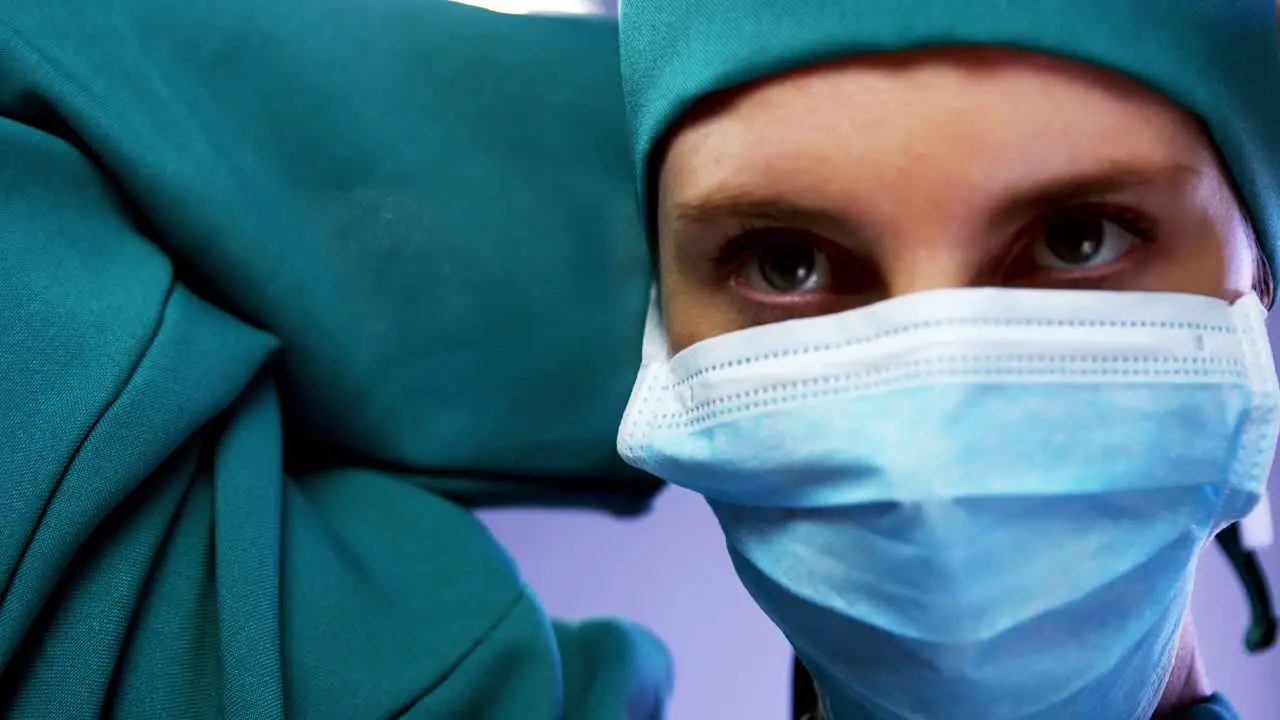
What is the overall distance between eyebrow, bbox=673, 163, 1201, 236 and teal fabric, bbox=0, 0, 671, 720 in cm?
23

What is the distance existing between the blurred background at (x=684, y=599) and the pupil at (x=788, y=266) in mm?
666

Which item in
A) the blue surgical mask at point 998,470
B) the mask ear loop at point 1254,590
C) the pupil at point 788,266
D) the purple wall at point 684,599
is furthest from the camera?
the purple wall at point 684,599

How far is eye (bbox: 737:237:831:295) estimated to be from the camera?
632mm

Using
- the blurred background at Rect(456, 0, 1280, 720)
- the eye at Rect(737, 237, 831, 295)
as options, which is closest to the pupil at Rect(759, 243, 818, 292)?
the eye at Rect(737, 237, 831, 295)

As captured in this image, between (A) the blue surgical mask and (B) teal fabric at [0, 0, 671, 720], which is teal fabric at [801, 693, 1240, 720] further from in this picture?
(B) teal fabric at [0, 0, 671, 720]

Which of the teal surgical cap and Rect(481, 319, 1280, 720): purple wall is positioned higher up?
the teal surgical cap

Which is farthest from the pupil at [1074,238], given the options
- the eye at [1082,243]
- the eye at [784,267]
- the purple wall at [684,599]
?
the purple wall at [684,599]

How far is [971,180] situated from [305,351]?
468 millimetres

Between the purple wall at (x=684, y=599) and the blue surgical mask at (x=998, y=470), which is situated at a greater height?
the blue surgical mask at (x=998, y=470)

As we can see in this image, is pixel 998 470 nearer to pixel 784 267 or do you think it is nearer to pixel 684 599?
pixel 784 267

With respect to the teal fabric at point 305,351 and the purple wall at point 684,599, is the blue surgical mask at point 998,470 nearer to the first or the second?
the teal fabric at point 305,351

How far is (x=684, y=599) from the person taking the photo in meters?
1.28

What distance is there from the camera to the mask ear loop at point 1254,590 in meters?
0.80

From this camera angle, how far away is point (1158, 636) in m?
0.61
